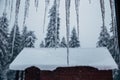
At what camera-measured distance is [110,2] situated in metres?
6.37

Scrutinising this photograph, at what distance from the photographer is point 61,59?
194 inches

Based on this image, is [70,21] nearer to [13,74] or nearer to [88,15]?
[88,15]

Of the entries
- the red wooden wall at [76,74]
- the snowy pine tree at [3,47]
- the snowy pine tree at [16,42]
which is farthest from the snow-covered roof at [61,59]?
the snowy pine tree at [3,47]

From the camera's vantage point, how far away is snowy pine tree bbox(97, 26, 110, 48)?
19.9 ft

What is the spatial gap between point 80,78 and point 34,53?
126 centimetres

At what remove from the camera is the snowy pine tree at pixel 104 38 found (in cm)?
607

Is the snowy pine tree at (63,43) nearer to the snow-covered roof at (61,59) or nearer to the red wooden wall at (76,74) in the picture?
the snow-covered roof at (61,59)

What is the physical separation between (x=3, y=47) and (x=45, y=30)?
52.0 inches

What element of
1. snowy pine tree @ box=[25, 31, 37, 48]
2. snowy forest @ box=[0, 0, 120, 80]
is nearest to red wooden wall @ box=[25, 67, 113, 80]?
snowy forest @ box=[0, 0, 120, 80]

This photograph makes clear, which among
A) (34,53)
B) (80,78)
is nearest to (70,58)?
(80,78)

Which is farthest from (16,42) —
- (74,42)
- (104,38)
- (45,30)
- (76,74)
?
(104,38)

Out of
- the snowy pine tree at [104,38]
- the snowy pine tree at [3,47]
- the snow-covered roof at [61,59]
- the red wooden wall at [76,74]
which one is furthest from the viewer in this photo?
the snowy pine tree at [3,47]

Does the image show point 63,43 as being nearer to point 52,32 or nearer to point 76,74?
point 52,32

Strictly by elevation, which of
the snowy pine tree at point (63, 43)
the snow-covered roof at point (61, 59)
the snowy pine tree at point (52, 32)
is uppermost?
the snowy pine tree at point (52, 32)
